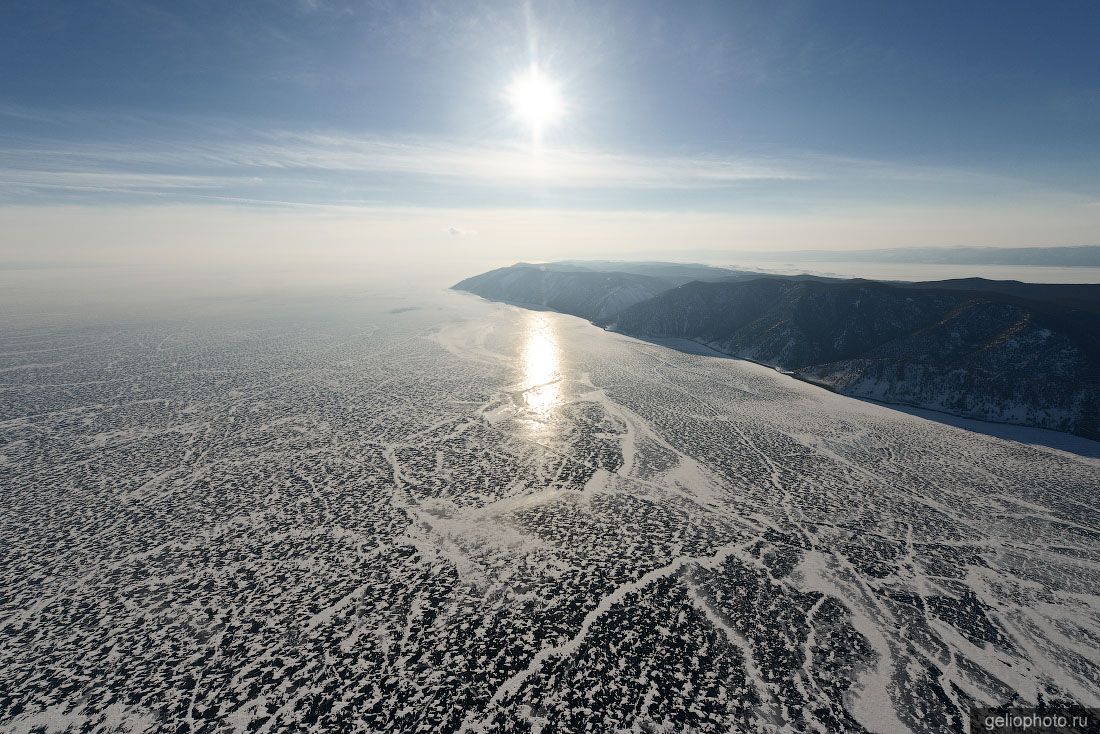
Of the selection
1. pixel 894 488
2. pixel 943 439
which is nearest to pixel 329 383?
pixel 894 488

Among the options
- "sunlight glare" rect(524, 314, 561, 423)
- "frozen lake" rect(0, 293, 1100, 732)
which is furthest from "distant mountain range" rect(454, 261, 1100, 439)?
"sunlight glare" rect(524, 314, 561, 423)

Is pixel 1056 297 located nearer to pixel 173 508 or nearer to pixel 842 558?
pixel 842 558

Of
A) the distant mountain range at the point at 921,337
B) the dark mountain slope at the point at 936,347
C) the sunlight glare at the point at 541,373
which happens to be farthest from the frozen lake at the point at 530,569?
the distant mountain range at the point at 921,337

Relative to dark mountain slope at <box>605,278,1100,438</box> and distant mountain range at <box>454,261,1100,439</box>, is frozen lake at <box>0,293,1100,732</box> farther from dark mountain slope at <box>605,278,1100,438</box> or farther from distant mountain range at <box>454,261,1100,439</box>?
distant mountain range at <box>454,261,1100,439</box>

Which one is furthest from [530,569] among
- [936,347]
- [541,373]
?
[936,347]

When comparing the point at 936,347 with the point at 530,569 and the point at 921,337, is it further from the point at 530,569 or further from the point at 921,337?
the point at 530,569

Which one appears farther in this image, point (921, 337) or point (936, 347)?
point (921, 337)

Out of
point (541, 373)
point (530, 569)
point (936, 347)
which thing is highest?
point (936, 347)
